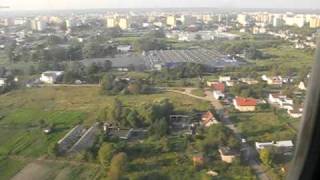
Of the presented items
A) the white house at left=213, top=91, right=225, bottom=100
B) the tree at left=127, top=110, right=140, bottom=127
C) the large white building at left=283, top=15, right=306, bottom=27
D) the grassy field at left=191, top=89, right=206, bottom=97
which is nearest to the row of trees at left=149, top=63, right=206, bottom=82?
the grassy field at left=191, top=89, right=206, bottom=97

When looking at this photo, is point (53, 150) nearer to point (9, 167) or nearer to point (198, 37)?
point (9, 167)

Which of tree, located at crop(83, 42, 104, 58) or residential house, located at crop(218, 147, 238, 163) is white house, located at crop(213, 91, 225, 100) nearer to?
residential house, located at crop(218, 147, 238, 163)

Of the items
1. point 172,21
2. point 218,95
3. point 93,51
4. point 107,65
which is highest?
point 172,21

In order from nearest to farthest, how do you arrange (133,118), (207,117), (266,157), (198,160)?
(266,157) → (198,160) → (133,118) → (207,117)

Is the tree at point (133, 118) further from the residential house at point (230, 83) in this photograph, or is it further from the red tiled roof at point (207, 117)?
the residential house at point (230, 83)

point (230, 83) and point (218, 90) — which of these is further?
point (230, 83)

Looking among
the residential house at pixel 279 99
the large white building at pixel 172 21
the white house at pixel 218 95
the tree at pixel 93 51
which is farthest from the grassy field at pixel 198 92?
A: the large white building at pixel 172 21

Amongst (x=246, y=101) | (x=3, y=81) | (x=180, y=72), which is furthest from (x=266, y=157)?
(x=3, y=81)
